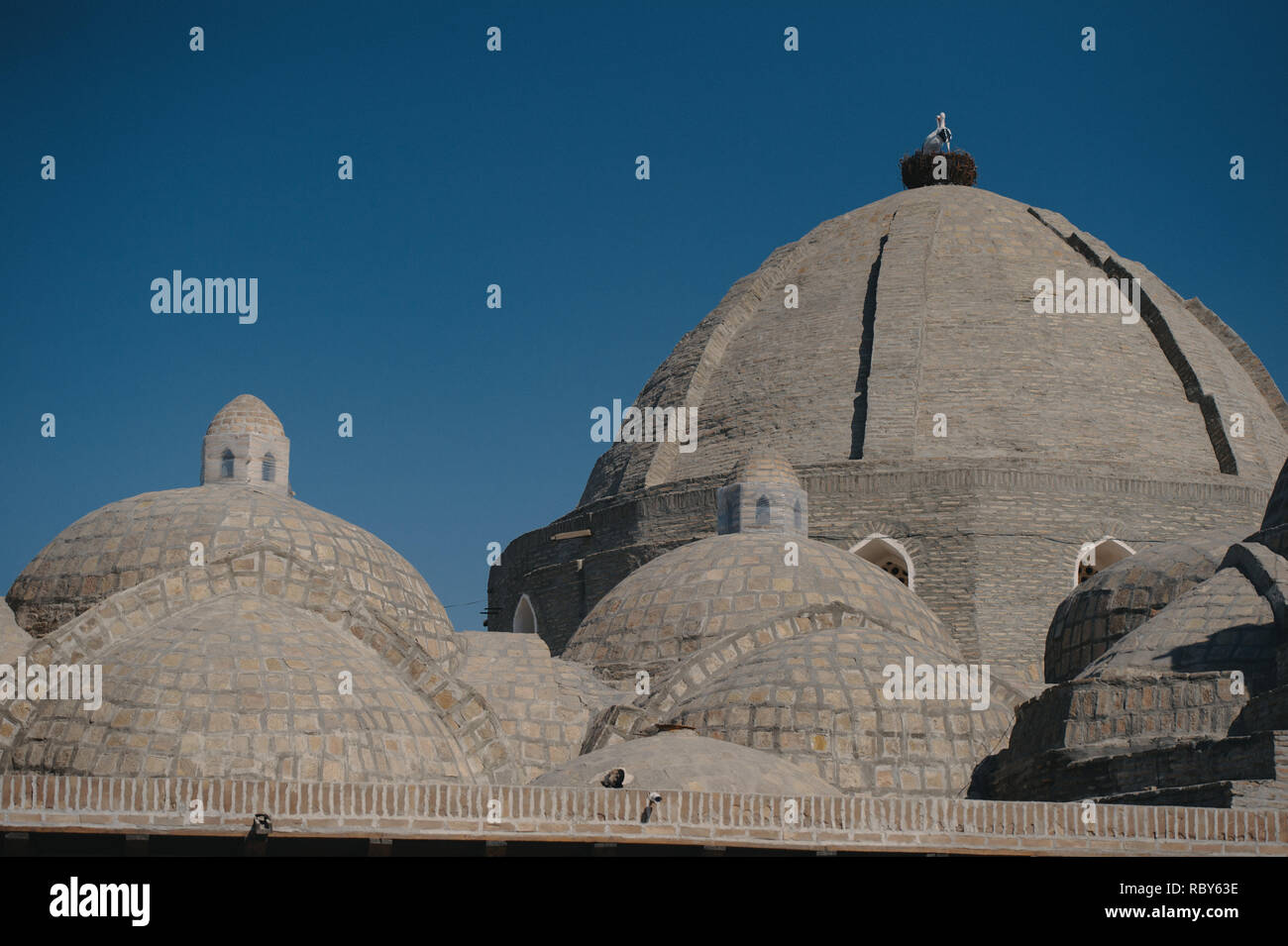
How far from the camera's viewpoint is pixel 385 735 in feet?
65.0

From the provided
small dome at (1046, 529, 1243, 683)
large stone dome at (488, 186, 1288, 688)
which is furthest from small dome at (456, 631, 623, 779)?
large stone dome at (488, 186, 1288, 688)

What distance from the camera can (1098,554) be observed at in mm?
32812

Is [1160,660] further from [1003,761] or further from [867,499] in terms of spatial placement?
[867,499]

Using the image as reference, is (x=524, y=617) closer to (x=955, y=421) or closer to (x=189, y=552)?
(x=955, y=421)

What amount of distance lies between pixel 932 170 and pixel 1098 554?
1194 cm

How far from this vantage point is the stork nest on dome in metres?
42.5

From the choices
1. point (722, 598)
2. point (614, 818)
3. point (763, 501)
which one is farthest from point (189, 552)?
point (763, 501)

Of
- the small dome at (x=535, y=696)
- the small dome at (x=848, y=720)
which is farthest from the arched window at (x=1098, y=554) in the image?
the small dome at (x=848, y=720)

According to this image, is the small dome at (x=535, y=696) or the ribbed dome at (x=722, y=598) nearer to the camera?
the small dome at (x=535, y=696)

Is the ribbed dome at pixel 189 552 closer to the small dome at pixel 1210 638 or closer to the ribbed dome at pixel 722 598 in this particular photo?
the ribbed dome at pixel 722 598

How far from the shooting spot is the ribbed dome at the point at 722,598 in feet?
82.7

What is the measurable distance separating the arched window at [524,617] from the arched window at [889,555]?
593cm

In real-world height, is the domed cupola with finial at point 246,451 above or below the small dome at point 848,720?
above

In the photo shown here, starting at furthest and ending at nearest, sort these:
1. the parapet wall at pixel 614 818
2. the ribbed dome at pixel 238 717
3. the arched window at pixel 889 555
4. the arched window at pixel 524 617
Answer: the arched window at pixel 524 617 < the arched window at pixel 889 555 < the ribbed dome at pixel 238 717 < the parapet wall at pixel 614 818
